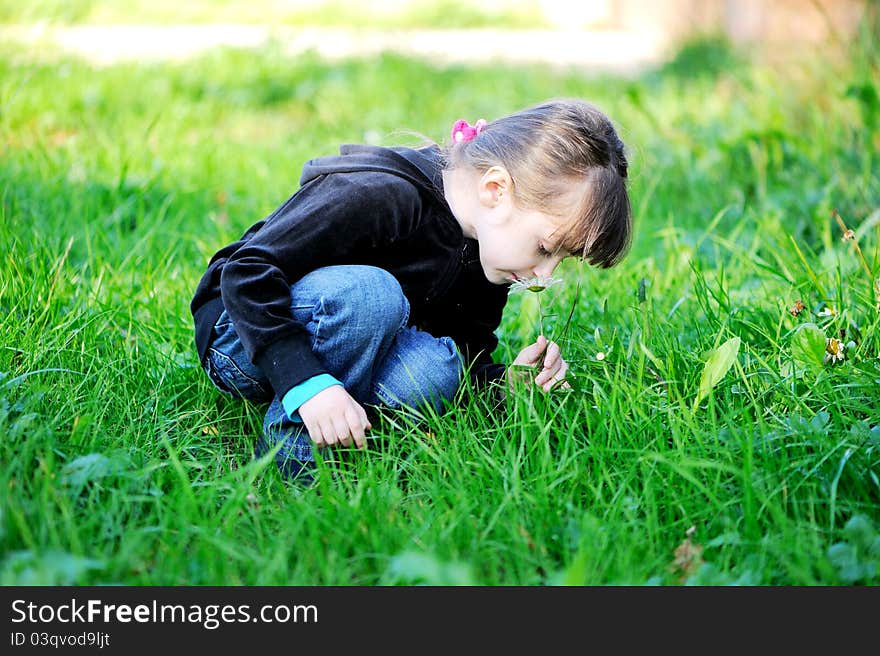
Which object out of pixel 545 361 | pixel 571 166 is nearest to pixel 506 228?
pixel 571 166

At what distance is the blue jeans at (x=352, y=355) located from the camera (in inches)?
73.6

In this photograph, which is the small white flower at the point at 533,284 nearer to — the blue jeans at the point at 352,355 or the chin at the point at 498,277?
the chin at the point at 498,277

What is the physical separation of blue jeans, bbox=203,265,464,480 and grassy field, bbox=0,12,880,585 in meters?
0.07

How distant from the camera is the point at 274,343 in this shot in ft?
5.97

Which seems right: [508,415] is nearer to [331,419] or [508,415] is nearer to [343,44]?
[331,419]

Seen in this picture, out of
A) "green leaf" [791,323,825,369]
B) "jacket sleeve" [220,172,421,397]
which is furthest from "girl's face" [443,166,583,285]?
"green leaf" [791,323,825,369]

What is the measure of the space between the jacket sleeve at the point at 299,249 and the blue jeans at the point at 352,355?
0.05 m

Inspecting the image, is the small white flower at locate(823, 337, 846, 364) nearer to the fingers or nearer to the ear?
the ear

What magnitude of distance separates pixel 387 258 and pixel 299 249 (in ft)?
0.67

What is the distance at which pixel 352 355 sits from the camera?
1914 mm

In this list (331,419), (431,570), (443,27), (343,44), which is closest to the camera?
(431,570)

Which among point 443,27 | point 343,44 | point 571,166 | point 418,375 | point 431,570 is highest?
point 443,27

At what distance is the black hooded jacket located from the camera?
1820 mm

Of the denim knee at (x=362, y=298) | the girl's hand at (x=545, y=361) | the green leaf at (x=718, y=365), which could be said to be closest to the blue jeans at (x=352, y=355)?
the denim knee at (x=362, y=298)
